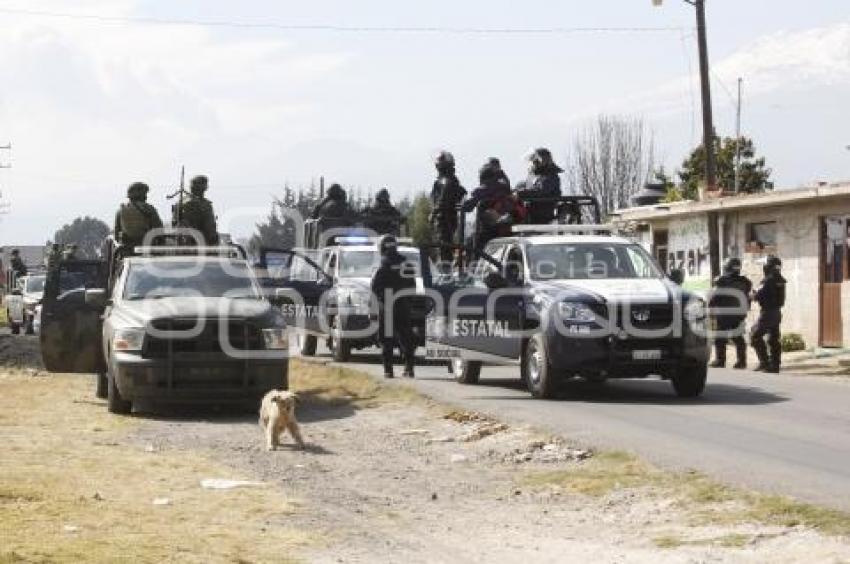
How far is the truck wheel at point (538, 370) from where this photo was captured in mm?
15617

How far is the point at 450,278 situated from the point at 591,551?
10.6 meters

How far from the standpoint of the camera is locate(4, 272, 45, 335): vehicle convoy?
38062 mm

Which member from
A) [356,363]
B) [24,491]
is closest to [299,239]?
[356,363]

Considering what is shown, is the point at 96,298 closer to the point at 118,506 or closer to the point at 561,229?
the point at 561,229

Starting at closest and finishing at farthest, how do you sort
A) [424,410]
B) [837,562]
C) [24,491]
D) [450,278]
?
[837,562] < [24,491] < [424,410] < [450,278]

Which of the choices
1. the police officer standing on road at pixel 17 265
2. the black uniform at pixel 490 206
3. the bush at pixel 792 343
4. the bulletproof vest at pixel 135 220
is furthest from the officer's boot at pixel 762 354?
the police officer standing on road at pixel 17 265

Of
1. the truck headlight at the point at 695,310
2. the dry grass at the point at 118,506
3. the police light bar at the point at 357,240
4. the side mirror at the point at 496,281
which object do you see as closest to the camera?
the dry grass at the point at 118,506

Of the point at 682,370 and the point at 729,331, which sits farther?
the point at 729,331

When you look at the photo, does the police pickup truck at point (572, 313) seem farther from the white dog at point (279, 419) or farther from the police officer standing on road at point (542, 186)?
the white dog at point (279, 419)

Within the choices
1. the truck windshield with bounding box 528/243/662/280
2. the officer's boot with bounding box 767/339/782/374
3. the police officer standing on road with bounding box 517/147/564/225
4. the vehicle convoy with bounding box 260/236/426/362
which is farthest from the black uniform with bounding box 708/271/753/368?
the truck windshield with bounding box 528/243/662/280

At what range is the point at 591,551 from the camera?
→ 316 inches

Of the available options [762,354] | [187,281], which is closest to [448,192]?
[187,281]

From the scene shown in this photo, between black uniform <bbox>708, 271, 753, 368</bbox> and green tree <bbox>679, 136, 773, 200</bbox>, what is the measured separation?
3784 centimetres

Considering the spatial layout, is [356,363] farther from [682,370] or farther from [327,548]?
[327,548]
